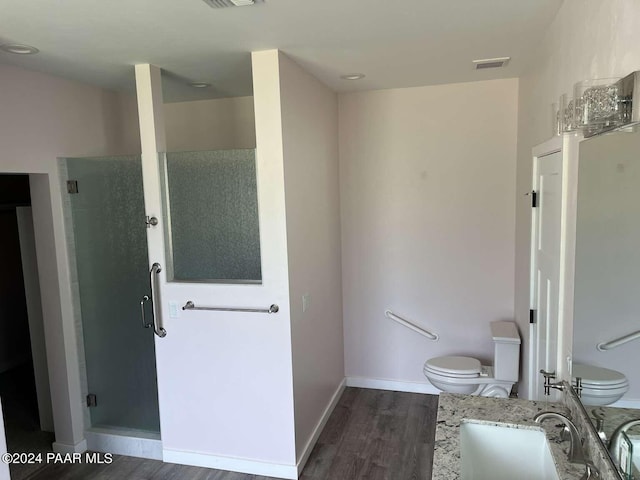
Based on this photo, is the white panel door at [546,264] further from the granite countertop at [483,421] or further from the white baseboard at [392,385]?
the white baseboard at [392,385]

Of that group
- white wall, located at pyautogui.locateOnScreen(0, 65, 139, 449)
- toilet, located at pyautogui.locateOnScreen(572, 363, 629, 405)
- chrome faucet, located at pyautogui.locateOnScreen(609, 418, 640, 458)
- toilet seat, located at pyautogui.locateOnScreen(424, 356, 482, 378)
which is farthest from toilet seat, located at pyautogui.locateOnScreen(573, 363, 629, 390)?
white wall, located at pyautogui.locateOnScreen(0, 65, 139, 449)

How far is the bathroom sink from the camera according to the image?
1769 mm

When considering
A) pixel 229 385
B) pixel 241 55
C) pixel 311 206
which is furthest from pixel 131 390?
pixel 241 55

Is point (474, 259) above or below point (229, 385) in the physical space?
above

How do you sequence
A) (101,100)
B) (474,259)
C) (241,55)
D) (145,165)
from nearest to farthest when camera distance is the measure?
(241,55) → (145,165) → (101,100) → (474,259)

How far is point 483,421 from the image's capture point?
188cm

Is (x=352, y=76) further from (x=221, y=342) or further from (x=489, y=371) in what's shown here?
(x=489, y=371)

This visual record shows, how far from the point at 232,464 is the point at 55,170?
2.29m

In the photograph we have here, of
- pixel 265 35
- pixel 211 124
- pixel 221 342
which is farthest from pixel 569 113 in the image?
pixel 211 124

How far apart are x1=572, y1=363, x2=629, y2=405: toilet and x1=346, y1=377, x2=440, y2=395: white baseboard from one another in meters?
2.37

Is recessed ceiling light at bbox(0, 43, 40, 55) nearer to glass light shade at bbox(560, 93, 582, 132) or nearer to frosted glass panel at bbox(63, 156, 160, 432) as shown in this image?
frosted glass panel at bbox(63, 156, 160, 432)

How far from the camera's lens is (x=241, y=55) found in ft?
8.83

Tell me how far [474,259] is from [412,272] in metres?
0.52

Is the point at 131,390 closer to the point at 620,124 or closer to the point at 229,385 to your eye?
the point at 229,385
